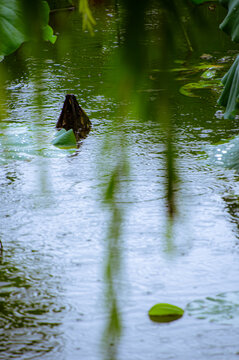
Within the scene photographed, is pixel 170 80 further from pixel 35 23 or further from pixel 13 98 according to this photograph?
pixel 13 98

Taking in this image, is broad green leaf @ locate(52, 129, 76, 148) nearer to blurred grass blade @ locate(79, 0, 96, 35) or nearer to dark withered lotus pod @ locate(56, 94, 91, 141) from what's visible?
dark withered lotus pod @ locate(56, 94, 91, 141)

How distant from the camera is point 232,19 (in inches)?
35.4

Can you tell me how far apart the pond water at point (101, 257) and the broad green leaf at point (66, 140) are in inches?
2.1

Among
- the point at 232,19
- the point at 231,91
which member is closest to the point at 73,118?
the point at 231,91

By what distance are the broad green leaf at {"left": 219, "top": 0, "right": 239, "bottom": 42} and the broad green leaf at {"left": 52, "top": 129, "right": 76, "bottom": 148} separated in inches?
68.6

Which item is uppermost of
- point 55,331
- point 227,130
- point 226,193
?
point 227,130

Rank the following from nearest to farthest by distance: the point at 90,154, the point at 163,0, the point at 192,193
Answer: the point at 163,0, the point at 192,193, the point at 90,154

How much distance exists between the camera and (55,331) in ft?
4.73

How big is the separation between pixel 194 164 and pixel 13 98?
140 centimetres

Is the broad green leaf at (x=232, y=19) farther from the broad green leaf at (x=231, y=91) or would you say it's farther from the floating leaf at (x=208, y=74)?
the floating leaf at (x=208, y=74)

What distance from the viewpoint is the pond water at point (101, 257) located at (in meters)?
1.38

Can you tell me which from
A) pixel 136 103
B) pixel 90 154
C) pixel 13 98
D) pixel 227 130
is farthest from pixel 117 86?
pixel 13 98

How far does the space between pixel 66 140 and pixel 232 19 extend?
6.01ft

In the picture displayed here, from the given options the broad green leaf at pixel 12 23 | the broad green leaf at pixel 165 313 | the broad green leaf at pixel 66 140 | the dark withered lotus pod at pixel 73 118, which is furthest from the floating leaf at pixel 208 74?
the broad green leaf at pixel 12 23
